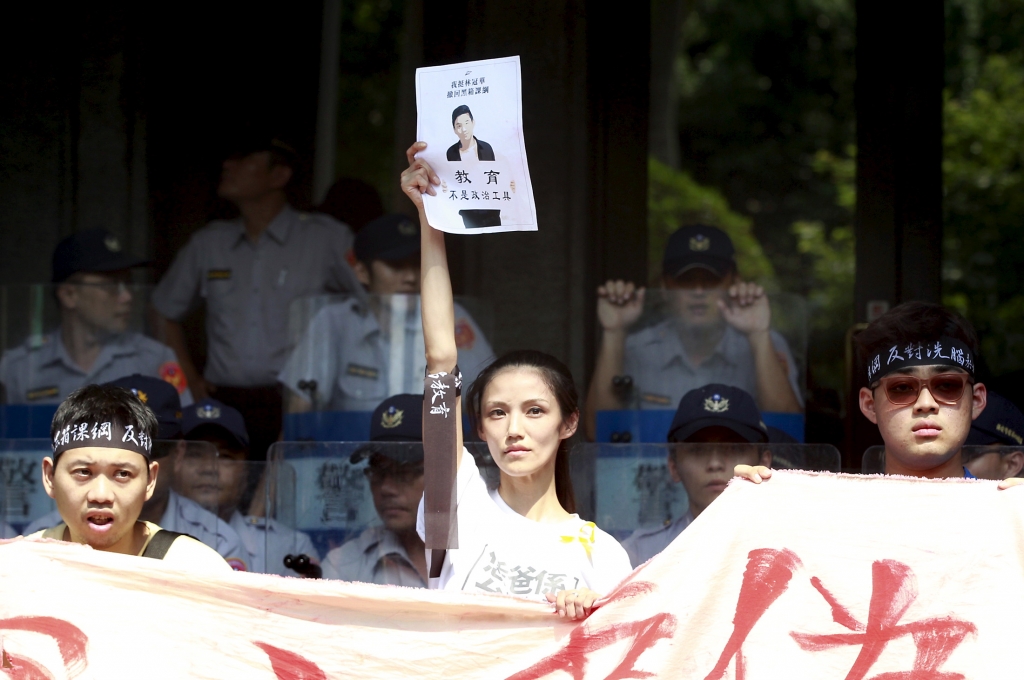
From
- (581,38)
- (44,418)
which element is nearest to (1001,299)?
(581,38)

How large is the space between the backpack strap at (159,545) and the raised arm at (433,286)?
76cm

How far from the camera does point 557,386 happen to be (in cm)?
350

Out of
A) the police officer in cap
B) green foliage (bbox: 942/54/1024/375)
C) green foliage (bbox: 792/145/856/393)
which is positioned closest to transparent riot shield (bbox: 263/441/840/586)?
the police officer in cap

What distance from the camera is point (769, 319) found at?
16.4 feet

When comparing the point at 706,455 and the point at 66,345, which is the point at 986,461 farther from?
the point at 66,345

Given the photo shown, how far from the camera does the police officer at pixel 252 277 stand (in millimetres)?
5961

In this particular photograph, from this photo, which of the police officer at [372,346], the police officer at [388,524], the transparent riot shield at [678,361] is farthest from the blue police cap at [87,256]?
the transparent riot shield at [678,361]

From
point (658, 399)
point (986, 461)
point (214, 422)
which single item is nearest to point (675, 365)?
point (658, 399)

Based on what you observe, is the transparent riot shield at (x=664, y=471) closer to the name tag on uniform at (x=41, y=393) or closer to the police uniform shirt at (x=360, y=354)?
the police uniform shirt at (x=360, y=354)

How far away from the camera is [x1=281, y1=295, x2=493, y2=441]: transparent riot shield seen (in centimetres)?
503

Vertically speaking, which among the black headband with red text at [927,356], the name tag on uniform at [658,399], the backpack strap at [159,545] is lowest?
the backpack strap at [159,545]

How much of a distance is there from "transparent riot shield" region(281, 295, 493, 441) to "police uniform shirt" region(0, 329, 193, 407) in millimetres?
602

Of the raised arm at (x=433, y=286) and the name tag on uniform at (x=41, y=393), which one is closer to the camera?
the raised arm at (x=433, y=286)

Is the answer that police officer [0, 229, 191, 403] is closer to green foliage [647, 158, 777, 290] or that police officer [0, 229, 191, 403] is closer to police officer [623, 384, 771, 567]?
police officer [623, 384, 771, 567]
